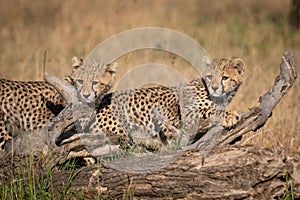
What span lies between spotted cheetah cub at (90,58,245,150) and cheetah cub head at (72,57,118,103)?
0.88 feet

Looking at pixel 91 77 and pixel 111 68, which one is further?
pixel 111 68

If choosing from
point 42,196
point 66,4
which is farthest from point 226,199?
point 66,4

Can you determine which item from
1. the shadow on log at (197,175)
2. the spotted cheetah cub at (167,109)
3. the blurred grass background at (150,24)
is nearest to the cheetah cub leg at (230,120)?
the spotted cheetah cub at (167,109)

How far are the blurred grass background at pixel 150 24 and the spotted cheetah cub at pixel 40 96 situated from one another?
1.43 metres

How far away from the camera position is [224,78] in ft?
17.7

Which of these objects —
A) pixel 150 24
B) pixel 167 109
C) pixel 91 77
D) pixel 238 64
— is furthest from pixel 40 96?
pixel 150 24

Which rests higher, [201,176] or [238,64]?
[238,64]

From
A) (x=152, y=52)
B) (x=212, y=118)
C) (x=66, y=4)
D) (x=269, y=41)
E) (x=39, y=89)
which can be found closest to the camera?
(x=212, y=118)

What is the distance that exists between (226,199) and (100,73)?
2.24 metres

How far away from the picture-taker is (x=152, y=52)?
941cm

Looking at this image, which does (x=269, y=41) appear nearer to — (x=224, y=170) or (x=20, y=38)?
(x=20, y=38)

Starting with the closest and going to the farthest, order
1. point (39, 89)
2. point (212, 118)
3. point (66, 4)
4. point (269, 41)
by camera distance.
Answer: point (212, 118), point (39, 89), point (269, 41), point (66, 4)

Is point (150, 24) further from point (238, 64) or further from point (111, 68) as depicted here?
point (238, 64)

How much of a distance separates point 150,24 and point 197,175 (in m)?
7.13
